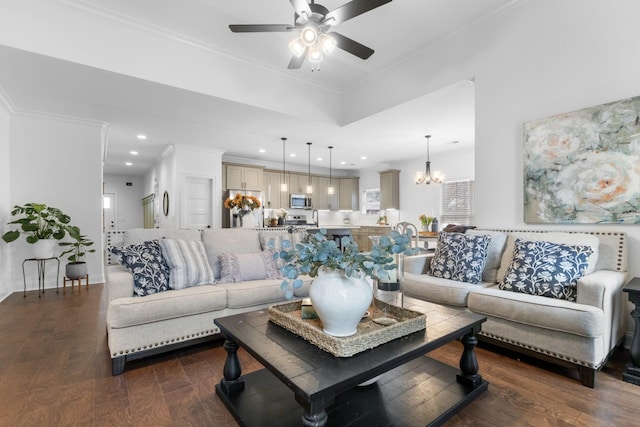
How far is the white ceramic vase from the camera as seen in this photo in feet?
4.41

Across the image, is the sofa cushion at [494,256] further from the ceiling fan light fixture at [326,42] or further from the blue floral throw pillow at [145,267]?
the blue floral throw pillow at [145,267]

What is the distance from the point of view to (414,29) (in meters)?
3.30

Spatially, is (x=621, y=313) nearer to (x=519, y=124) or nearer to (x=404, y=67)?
(x=519, y=124)

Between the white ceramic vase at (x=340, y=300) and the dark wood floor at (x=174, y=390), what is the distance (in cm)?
78

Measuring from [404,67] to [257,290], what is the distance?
3.23 metres

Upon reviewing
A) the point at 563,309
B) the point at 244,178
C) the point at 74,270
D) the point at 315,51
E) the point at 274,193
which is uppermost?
the point at 315,51

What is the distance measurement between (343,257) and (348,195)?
25.8ft

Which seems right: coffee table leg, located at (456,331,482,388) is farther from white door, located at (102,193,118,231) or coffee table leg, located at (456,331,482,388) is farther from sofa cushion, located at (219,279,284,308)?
white door, located at (102,193,118,231)

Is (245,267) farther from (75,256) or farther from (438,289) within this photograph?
(75,256)

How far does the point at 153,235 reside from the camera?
111 inches

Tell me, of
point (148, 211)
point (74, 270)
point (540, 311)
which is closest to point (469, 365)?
point (540, 311)

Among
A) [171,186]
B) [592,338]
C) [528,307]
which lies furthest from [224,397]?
[171,186]

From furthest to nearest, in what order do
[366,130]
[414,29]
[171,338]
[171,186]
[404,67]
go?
1. [171,186]
2. [366,130]
3. [404,67]
4. [414,29]
5. [171,338]

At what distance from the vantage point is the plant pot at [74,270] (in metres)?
4.30
